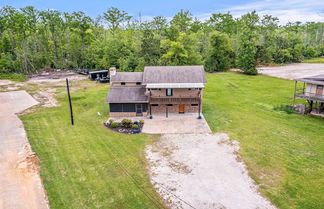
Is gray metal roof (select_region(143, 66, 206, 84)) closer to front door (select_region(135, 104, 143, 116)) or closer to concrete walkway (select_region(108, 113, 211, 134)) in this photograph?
front door (select_region(135, 104, 143, 116))

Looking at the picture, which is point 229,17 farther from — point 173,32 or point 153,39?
point 153,39

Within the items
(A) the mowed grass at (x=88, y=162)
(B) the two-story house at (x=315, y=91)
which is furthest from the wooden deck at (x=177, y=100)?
(B) the two-story house at (x=315, y=91)

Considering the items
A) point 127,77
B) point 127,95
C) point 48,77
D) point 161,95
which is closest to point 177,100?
point 161,95

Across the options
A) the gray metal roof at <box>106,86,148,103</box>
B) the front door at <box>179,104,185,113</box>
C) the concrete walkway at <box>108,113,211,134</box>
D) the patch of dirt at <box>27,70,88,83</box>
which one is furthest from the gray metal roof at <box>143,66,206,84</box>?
the patch of dirt at <box>27,70,88,83</box>

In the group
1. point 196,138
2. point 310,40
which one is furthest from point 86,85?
point 310,40

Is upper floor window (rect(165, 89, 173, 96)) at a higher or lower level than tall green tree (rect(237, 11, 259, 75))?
lower

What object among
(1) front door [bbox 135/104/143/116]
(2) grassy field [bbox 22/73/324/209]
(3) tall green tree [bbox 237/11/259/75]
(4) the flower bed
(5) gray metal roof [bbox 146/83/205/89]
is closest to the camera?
(2) grassy field [bbox 22/73/324/209]

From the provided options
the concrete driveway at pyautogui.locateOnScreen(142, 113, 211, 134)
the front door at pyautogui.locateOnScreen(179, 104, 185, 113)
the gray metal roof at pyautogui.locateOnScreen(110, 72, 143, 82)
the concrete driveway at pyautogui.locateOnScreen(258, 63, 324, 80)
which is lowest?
the concrete driveway at pyautogui.locateOnScreen(142, 113, 211, 134)

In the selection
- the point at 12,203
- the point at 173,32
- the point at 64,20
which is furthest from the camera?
the point at 64,20
